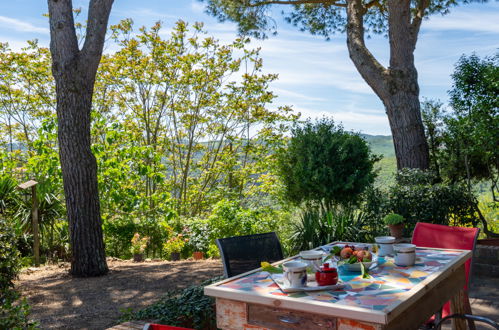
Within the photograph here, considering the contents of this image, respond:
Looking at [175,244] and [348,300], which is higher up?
[348,300]

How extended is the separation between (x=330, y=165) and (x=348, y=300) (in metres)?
5.29

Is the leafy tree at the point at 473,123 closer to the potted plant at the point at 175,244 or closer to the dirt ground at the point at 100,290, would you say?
the dirt ground at the point at 100,290

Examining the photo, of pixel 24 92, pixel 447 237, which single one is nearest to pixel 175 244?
pixel 447 237

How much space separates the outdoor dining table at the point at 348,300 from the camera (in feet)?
5.80

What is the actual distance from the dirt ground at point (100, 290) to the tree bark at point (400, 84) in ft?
11.6

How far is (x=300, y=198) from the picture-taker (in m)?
7.63

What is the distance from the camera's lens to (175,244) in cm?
773

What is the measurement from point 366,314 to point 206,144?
9287 mm

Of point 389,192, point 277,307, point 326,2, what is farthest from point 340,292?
point 326,2

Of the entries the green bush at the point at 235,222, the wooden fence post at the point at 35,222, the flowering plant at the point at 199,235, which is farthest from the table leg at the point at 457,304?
the wooden fence post at the point at 35,222

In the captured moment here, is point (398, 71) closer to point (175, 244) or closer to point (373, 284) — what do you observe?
point (175, 244)

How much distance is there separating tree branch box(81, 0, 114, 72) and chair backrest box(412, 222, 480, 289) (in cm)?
444

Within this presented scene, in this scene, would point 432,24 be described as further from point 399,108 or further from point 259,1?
point 259,1

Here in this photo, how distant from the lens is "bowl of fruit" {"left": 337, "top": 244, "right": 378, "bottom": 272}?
234 centimetres
